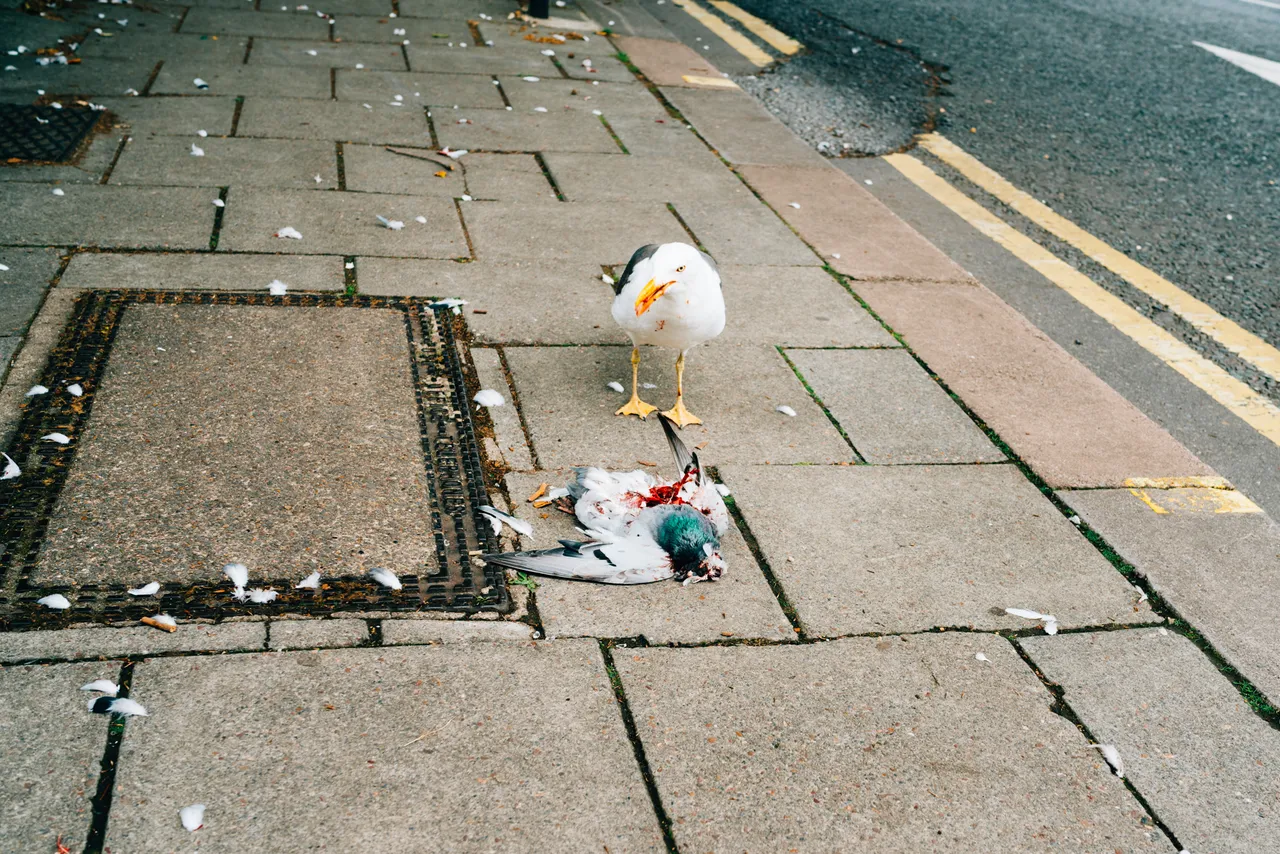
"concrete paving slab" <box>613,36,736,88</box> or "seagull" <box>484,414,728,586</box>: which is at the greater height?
"concrete paving slab" <box>613,36,736,88</box>

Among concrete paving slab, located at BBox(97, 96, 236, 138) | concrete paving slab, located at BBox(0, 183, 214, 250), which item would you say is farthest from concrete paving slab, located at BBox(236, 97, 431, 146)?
concrete paving slab, located at BBox(0, 183, 214, 250)

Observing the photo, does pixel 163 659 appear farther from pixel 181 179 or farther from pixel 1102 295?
pixel 1102 295

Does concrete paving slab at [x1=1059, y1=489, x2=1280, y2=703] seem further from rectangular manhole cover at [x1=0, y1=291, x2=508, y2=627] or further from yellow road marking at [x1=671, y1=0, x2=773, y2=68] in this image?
yellow road marking at [x1=671, y1=0, x2=773, y2=68]

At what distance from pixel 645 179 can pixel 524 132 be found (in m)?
1.00

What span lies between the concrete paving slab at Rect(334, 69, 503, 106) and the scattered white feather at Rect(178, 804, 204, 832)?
16.8 ft

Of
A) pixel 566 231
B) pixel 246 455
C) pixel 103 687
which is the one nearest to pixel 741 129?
pixel 566 231

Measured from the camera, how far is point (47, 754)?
2.11 meters

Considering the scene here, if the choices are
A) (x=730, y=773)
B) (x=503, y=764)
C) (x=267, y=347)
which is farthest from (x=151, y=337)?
(x=730, y=773)

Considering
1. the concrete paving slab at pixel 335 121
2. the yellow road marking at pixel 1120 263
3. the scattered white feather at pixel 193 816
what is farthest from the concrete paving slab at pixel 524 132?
the scattered white feather at pixel 193 816

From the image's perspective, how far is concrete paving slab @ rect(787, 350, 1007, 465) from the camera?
11.9ft

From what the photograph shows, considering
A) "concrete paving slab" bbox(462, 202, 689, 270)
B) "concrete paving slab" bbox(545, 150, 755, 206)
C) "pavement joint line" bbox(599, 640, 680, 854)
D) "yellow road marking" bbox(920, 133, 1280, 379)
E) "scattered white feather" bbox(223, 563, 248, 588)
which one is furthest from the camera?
"concrete paving slab" bbox(545, 150, 755, 206)

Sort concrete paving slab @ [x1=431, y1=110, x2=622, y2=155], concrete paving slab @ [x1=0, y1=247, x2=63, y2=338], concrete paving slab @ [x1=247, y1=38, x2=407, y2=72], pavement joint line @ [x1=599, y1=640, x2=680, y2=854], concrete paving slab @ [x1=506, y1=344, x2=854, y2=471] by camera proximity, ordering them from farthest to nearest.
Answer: concrete paving slab @ [x1=247, y1=38, x2=407, y2=72]
concrete paving slab @ [x1=431, y1=110, x2=622, y2=155]
concrete paving slab @ [x1=0, y1=247, x2=63, y2=338]
concrete paving slab @ [x1=506, y1=344, x2=854, y2=471]
pavement joint line @ [x1=599, y1=640, x2=680, y2=854]

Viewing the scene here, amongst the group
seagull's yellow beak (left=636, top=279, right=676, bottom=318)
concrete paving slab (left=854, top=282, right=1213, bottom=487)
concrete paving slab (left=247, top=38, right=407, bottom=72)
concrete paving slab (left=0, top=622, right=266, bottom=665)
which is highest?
seagull's yellow beak (left=636, top=279, right=676, bottom=318)

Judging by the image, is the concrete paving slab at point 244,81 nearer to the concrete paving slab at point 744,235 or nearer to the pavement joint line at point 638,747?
the concrete paving slab at point 744,235
